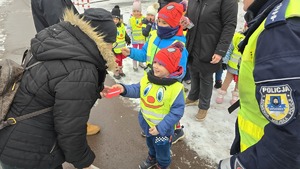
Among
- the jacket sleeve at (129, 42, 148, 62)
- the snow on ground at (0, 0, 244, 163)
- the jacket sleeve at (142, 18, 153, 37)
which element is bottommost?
the snow on ground at (0, 0, 244, 163)

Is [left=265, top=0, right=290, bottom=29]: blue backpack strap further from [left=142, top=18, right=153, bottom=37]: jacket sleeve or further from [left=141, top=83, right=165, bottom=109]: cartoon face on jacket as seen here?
[left=142, top=18, right=153, bottom=37]: jacket sleeve

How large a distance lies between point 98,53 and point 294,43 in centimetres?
126

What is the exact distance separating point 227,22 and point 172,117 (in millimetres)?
1669

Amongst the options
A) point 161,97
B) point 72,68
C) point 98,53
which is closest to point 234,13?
point 161,97

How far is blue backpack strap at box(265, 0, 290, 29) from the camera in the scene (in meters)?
1.00

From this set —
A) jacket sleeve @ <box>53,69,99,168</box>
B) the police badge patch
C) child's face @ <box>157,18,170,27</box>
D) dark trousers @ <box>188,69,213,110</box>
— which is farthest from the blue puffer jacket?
the police badge patch

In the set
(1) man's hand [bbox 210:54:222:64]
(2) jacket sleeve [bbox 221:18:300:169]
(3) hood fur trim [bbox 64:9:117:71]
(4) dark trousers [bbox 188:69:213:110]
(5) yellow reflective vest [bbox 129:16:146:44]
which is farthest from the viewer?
(5) yellow reflective vest [bbox 129:16:146:44]

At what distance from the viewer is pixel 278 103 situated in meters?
1.00

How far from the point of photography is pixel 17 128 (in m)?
1.75

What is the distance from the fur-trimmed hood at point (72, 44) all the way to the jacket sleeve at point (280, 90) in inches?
43.8

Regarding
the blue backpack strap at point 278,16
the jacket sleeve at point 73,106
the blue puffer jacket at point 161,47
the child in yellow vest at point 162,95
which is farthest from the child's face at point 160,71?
the blue backpack strap at point 278,16

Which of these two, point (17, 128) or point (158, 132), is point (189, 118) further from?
point (17, 128)

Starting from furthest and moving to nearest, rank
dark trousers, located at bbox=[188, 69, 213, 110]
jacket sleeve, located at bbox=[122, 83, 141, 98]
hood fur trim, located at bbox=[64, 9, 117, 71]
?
dark trousers, located at bbox=[188, 69, 213, 110] < jacket sleeve, located at bbox=[122, 83, 141, 98] < hood fur trim, located at bbox=[64, 9, 117, 71]

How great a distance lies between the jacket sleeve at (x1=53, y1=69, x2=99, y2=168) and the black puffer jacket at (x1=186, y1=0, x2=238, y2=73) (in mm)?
2101
